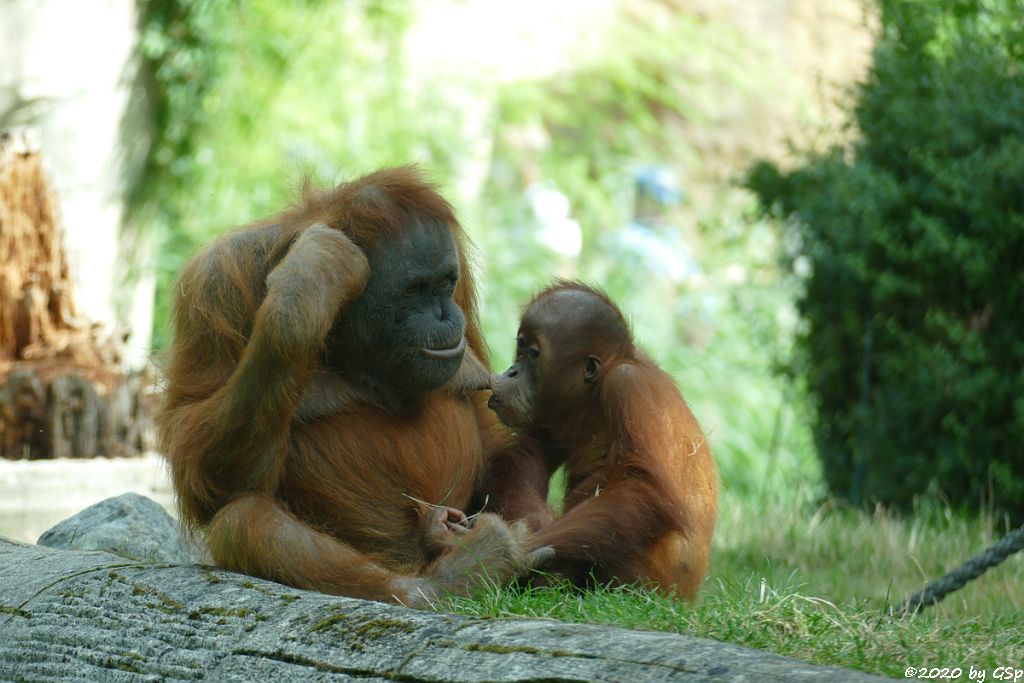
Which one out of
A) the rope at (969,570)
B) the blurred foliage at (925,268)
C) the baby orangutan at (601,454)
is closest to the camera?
the baby orangutan at (601,454)

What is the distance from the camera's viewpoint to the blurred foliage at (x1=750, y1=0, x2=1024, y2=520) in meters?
5.46

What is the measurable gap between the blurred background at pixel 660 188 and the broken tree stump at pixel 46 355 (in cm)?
2

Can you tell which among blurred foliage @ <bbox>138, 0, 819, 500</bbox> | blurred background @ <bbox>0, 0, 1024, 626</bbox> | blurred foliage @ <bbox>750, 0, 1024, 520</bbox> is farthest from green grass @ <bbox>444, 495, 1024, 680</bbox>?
blurred foliage @ <bbox>138, 0, 819, 500</bbox>

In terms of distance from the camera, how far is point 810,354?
670 centimetres

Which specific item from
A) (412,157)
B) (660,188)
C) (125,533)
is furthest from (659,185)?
(125,533)

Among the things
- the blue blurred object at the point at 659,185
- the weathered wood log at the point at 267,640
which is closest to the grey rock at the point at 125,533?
the weathered wood log at the point at 267,640

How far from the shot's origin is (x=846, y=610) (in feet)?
9.74

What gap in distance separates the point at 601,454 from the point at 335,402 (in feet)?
2.43

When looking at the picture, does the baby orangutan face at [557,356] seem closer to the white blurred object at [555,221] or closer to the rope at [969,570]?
the rope at [969,570]

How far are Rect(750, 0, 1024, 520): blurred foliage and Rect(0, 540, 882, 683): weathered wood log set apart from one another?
3.74m

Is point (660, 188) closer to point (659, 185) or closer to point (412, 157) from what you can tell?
point (659, 185)

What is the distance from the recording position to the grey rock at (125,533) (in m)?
3.84

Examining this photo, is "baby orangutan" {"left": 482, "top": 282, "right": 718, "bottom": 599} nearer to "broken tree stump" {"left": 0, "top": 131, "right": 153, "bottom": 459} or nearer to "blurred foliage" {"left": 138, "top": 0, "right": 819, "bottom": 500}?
"broken tree stump" {"left": 0, "top": 131, "right": 153, "bottom": 459}

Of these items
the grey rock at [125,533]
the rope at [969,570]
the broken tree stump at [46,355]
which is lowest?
the rope at [969,570]
